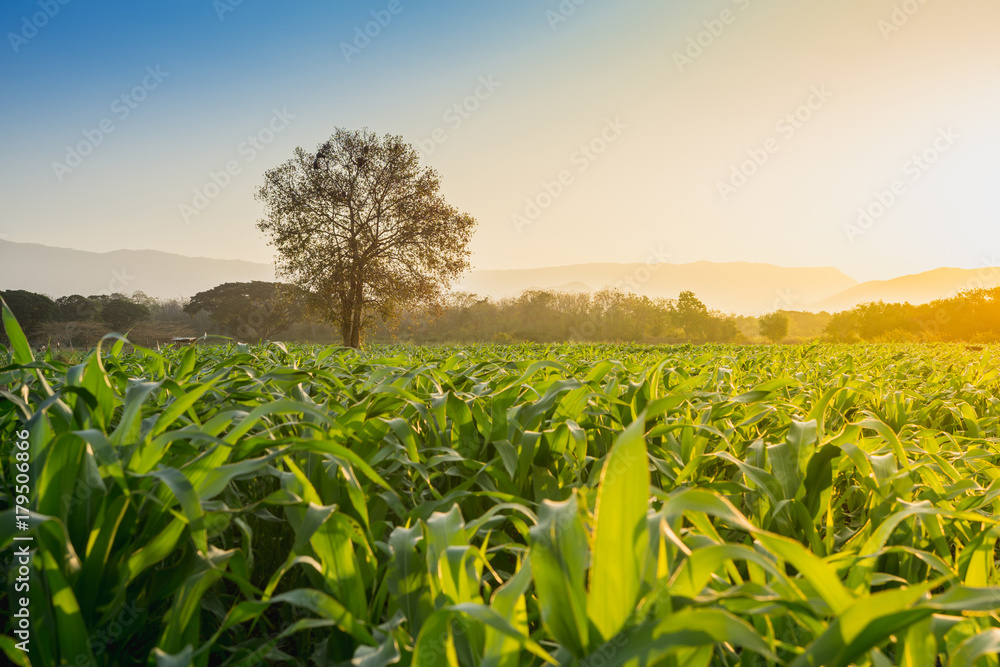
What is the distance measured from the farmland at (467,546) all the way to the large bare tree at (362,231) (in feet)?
61.3

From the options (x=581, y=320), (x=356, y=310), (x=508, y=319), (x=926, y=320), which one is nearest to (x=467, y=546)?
(x=356, y=310)

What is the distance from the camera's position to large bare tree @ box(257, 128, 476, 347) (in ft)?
65.2

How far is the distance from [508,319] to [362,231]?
505 inches

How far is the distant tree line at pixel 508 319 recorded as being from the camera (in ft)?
74.2

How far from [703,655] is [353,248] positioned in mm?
20811

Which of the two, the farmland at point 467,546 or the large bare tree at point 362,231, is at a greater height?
the large bare tree at point 362,231

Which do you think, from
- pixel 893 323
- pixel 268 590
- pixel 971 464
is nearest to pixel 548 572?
pixel 268 590

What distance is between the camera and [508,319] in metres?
31.3

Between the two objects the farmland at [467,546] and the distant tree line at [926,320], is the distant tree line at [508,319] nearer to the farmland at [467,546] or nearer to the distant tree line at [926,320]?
the distant tree line at [926,320]

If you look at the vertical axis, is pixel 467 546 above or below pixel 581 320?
below

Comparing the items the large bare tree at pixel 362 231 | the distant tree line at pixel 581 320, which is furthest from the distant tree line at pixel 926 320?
the large bare tree at pixel 362 231

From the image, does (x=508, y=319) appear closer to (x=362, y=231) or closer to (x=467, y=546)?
(x=362, y=231)

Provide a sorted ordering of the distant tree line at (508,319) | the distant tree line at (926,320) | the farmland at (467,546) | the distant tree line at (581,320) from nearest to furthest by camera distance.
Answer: the farmland at (467,546) < the distant tree line at (926,320) < the distant tree line at (508,319) < the distant tree line at (581,320)

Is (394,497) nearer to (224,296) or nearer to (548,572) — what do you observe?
(548,572)
